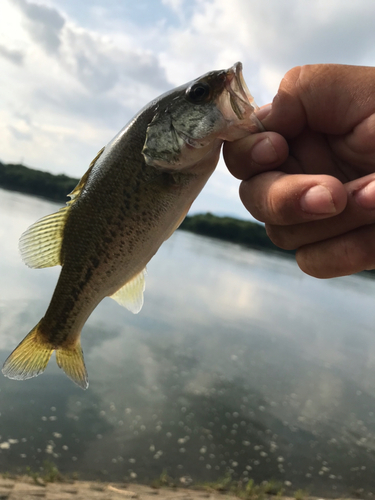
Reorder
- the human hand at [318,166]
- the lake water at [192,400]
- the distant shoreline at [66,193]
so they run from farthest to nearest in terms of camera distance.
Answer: the distant shoreline at [66,193] < the lake water at [192,400] < the human hand at [318,166]

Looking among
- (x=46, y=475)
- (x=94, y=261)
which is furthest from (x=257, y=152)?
(x=46, y=475)

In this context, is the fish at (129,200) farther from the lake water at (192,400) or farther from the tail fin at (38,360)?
the lake water at (192,400)

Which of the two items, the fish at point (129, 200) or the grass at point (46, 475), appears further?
the grass at point (46, 475)

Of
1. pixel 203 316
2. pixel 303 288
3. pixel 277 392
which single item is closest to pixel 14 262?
pixel 203 316

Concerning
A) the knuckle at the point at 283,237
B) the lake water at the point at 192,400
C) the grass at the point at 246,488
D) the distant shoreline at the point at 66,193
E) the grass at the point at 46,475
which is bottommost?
the grass at the point at 46,475

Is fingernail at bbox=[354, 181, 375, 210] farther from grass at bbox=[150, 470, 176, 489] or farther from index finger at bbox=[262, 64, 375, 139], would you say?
grass at bbox=[150, 470, 176, 489]

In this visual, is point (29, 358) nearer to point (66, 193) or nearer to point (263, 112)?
point (263, 112)

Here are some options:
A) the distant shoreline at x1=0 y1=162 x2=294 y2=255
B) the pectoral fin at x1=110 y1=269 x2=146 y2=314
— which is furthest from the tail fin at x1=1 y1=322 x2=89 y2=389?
the distant shoreline at x1=0 y1=162 x2=294 y2=255

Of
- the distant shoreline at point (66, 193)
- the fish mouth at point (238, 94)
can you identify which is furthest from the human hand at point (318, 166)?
the distant shoreline at point (66, 193)
